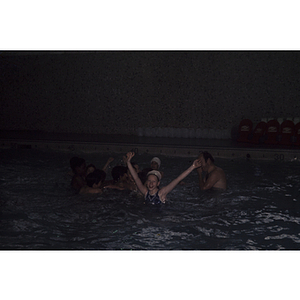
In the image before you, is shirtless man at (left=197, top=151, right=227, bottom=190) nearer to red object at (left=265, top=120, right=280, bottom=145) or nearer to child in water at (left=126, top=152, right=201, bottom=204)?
child in water at (left=126, top=152, right=201, bottom=204)

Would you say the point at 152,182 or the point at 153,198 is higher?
the point at 152,182

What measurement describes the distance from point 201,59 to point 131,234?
8.60m

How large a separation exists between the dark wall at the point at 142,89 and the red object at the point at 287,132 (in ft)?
5.44

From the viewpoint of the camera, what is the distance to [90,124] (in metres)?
12.6

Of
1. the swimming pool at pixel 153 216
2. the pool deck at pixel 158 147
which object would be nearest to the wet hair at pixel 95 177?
the swimming pool at pixel 153 216

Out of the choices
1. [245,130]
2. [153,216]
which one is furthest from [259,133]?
[153,216]

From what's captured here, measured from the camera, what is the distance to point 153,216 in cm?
502

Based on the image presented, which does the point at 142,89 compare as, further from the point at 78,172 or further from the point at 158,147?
the point at 78,172

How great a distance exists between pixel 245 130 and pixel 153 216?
646cm

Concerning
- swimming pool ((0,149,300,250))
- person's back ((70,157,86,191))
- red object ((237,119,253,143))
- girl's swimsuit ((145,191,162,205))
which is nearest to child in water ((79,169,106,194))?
swimming pool ((0,149,300,250))

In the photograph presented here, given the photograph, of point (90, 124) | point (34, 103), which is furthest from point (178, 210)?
point (34, 103)

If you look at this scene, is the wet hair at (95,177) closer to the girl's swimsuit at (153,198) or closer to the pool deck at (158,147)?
the girl's swimsuit at (153,198)

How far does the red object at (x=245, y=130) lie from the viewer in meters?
10.5

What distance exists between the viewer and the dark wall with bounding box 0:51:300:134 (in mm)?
11375
